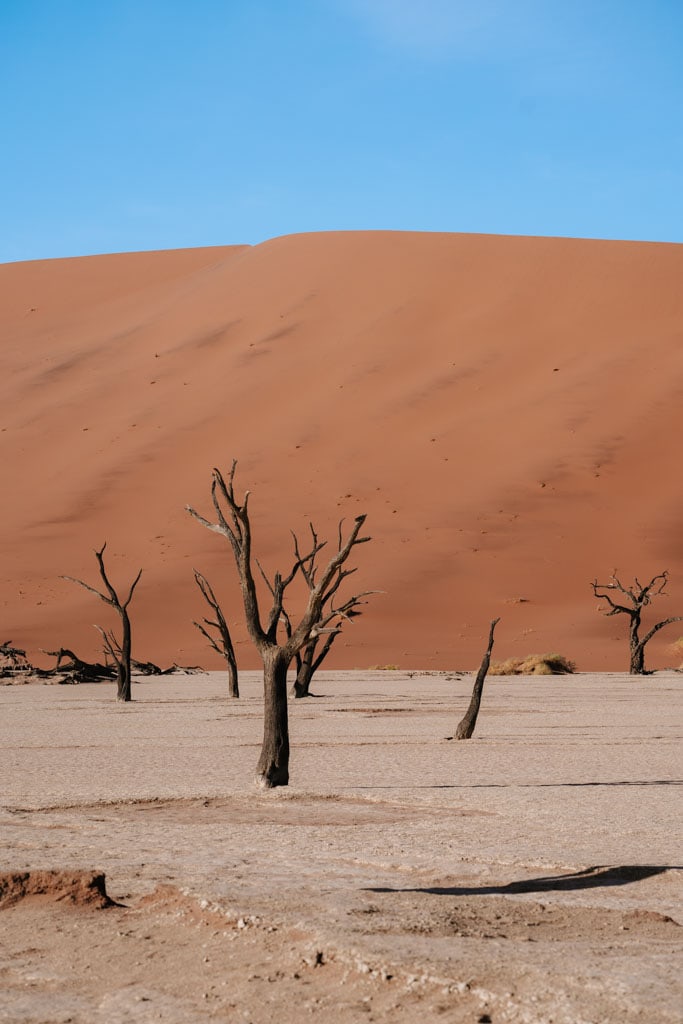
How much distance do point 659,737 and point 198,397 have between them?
131ft

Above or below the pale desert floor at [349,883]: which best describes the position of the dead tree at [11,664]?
above

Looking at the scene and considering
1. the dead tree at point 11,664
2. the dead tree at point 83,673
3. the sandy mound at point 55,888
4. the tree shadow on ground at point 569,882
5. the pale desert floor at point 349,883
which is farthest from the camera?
the dead tree at point 11,664

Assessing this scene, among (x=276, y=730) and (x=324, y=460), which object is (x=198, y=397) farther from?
(x=276, y=730)

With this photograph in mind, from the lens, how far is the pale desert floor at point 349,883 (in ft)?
14.6

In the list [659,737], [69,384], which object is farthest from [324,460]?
[659,737]

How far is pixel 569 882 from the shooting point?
6.42 metres

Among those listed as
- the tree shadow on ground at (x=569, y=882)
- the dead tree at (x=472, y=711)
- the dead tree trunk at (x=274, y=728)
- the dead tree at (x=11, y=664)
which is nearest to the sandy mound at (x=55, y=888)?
the tree shadow on ground at (x=569, y=882)

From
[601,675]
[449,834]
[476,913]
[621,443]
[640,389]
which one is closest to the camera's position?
[476,913]

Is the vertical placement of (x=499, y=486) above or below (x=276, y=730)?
above

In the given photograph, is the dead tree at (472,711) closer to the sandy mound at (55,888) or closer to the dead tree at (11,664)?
the sandy mound at (55,888)

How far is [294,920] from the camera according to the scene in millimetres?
5273

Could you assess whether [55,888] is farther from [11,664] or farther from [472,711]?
[11,664]

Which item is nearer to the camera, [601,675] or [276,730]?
[276,730]

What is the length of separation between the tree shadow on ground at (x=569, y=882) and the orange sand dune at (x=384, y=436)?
2699cm
